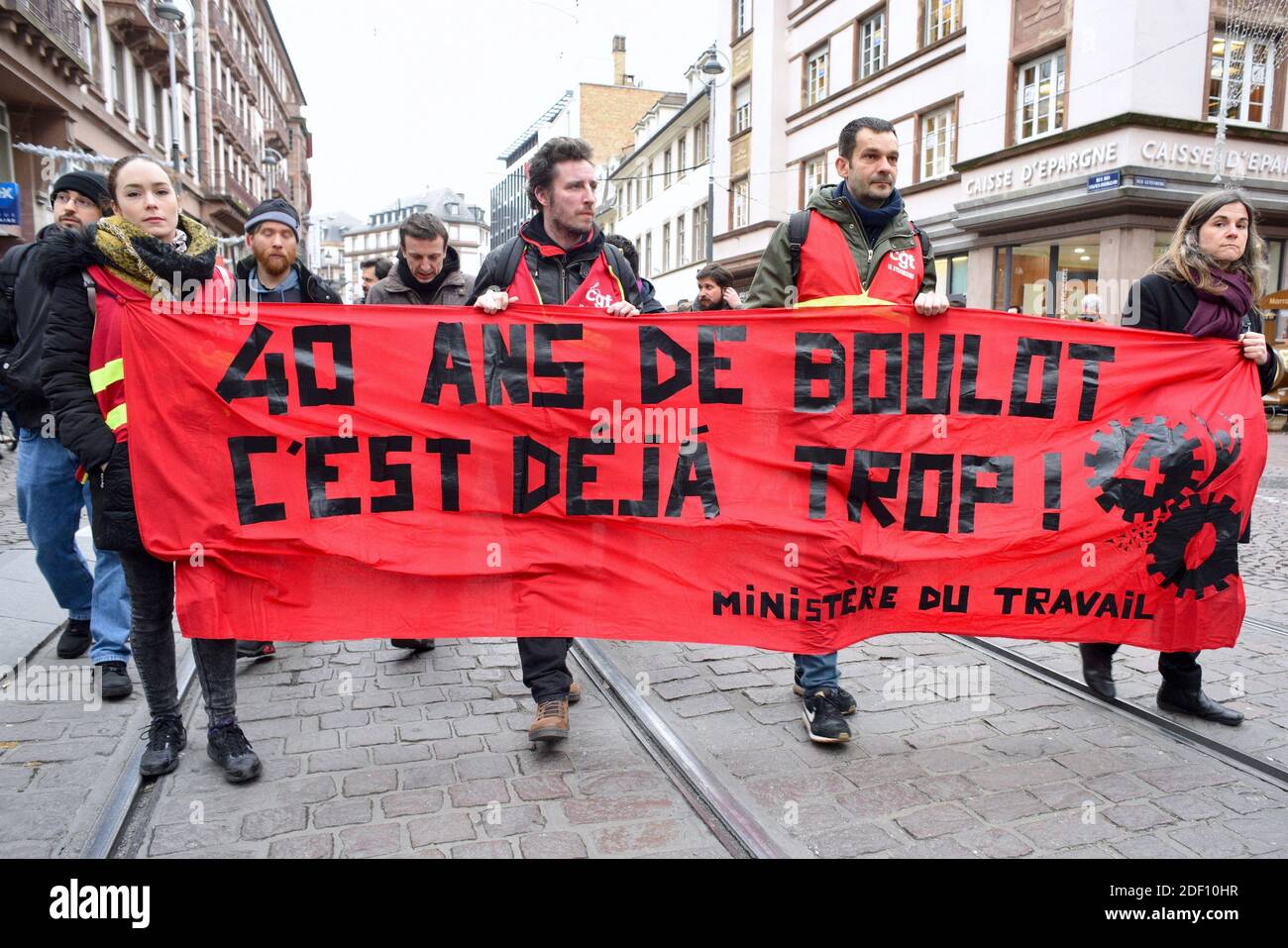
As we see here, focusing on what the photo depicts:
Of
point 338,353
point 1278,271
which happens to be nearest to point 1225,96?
point 1278,271

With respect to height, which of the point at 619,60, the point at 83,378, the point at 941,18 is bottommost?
the point at 83,378

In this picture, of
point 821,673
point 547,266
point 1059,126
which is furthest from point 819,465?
point 1059,126

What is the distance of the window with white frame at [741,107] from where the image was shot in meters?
35.5

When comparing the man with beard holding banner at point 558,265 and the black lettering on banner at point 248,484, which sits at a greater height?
the man with beard holding banner at point 558,265

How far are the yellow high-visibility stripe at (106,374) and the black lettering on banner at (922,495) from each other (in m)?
3.11

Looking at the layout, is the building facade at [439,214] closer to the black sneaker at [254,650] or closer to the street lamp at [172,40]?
the street lamp at [172,40]

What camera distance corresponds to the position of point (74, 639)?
15.9 feet

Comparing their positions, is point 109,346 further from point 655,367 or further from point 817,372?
point 817,372

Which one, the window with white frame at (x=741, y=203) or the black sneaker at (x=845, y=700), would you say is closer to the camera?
the black sneaker at (x=845, y=700)

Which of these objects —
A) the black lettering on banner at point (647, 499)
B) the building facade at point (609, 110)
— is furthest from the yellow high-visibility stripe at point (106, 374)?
the building facade at point (609, 110)

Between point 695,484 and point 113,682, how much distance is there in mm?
2815

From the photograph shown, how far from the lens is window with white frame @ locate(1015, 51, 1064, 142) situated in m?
21.1

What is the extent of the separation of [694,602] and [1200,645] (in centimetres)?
210
